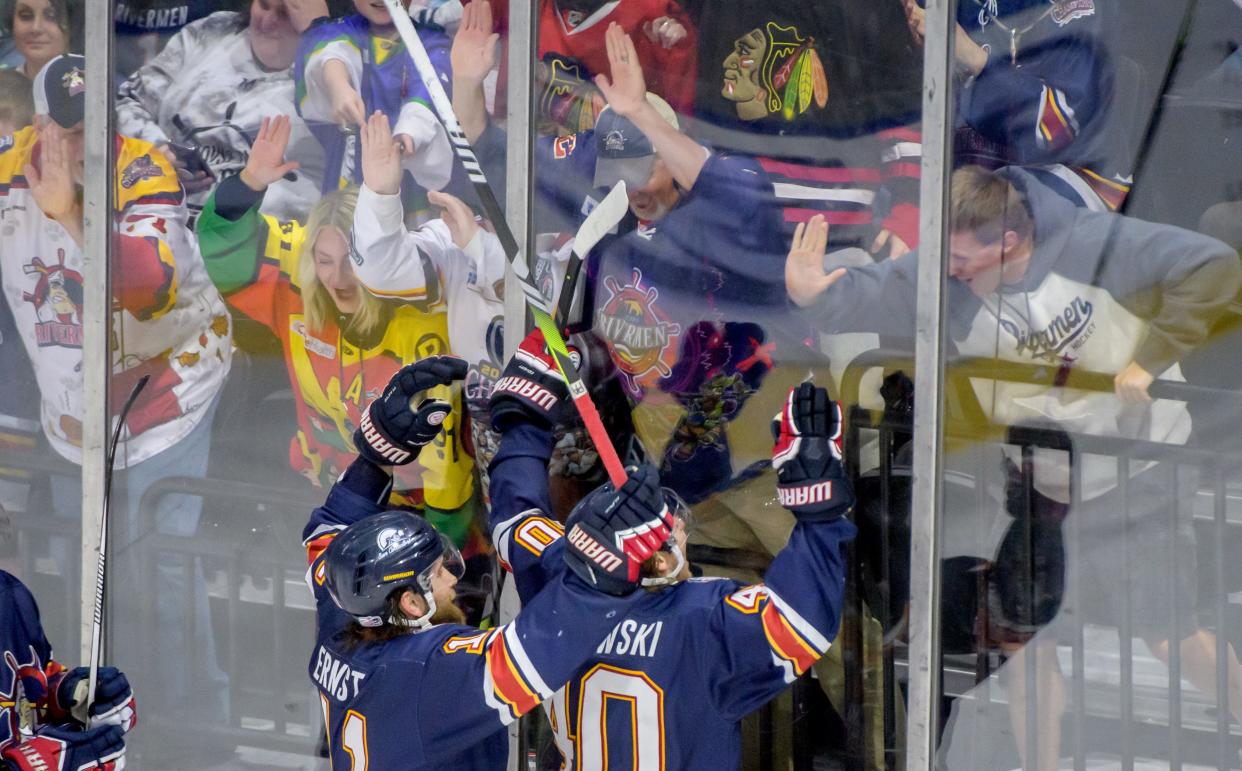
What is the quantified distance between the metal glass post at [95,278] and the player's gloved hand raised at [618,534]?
5.80ft

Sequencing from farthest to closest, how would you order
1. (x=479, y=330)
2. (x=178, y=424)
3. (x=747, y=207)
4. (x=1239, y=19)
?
(x=178, y=424) < (x=479, y=330) < (x=747, y=207) < (x=1239, y=19)

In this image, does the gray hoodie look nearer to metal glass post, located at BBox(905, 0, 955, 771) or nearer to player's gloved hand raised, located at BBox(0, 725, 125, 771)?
metal glass post, located at BBox(905, 0, 955, 771)

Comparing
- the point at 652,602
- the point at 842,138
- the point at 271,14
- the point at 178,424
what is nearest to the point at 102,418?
the point at 178,424

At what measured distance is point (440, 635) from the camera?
2.63 meters

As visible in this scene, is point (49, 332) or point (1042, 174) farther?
point (49, 332)

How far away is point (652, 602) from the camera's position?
265cm

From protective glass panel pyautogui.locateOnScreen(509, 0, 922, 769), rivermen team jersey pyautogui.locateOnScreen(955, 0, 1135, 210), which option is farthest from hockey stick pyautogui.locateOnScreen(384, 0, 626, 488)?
rivermen team jersey pyautogui.locateOnScreen(955, 0, 1135, 210)

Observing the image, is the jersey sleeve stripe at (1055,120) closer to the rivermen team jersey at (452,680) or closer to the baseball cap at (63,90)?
the rivermen team jersey at (452,680)

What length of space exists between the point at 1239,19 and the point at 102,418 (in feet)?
8.98

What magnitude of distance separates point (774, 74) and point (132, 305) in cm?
172

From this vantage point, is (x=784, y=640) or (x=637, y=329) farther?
(x=637, y=329)

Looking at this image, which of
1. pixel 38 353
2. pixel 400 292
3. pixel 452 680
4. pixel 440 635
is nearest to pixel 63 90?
pixel 38 353

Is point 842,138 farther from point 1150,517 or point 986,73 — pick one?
point 1150,517

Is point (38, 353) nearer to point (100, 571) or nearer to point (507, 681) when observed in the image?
point (100, 571)
